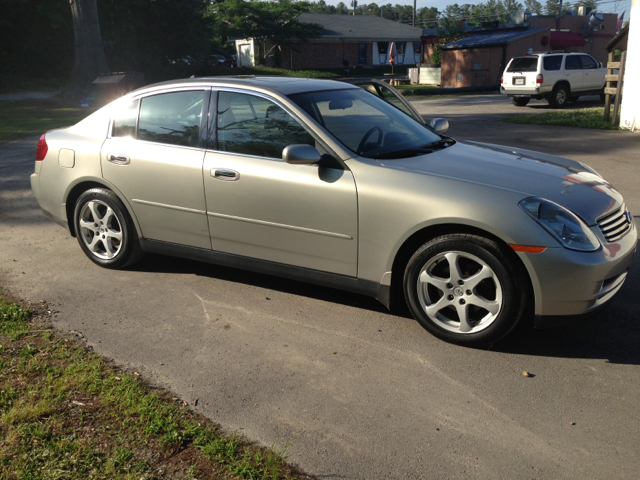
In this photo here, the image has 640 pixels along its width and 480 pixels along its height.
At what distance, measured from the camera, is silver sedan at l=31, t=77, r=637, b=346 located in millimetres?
3668

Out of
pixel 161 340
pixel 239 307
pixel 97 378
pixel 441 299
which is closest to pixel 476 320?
pixel 441 299

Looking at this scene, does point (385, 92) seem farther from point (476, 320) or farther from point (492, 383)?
point (492, 383)

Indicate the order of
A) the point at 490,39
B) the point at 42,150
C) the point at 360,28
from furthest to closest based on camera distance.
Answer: the point at 360,28 → the point at 490,39 → the point at 42,150

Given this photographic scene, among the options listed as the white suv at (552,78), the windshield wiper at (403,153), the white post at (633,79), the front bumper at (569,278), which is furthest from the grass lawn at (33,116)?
the white suv at (552,78)

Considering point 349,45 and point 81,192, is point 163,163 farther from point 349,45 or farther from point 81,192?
point 349,45

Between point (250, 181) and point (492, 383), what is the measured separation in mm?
2175

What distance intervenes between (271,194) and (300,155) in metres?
0.44

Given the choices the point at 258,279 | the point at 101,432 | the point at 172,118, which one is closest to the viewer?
the point at 101,432

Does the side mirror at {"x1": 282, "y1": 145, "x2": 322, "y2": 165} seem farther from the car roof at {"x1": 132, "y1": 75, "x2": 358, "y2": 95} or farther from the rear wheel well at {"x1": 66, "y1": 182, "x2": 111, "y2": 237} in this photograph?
the rear wheel well at {"x1": 66, "y1": 182, "x2": 111, "y2": 237}

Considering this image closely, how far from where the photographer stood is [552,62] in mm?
21734

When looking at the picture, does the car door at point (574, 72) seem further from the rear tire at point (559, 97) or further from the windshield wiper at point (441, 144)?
the windshield wiper at point (441, 144)

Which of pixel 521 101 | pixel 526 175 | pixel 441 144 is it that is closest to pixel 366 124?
pixel 441 144

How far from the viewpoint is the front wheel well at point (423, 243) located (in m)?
3.66

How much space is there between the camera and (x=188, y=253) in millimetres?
4984
